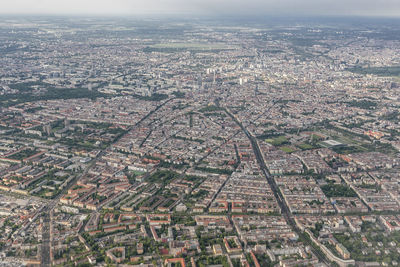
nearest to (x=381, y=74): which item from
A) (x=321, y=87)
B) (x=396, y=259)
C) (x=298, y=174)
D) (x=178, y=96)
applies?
(x=321, y=87)

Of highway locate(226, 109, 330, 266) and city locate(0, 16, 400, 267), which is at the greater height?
city locate(0, 16, 400, 267)

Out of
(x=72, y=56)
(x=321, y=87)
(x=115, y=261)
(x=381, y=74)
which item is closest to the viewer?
(x=115, y=261)

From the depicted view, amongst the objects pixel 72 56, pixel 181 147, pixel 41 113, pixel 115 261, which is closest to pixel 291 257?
pixel 115 261

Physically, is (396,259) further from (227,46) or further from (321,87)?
(227,46)

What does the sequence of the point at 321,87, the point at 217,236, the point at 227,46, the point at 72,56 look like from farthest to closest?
1. the point at 227,46
2. the point at 72,56
3. the point at 321,87
4. the point at 217,236

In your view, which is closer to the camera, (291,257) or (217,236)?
(291,257)

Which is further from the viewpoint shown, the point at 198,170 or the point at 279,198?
the point at 198,170

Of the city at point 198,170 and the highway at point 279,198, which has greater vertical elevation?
the city at point 198,170

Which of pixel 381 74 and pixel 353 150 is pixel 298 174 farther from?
pixel 381 74

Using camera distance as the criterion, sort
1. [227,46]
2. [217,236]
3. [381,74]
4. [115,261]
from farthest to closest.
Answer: [227,46]
[381,74]
[217,236]
[115,261]
